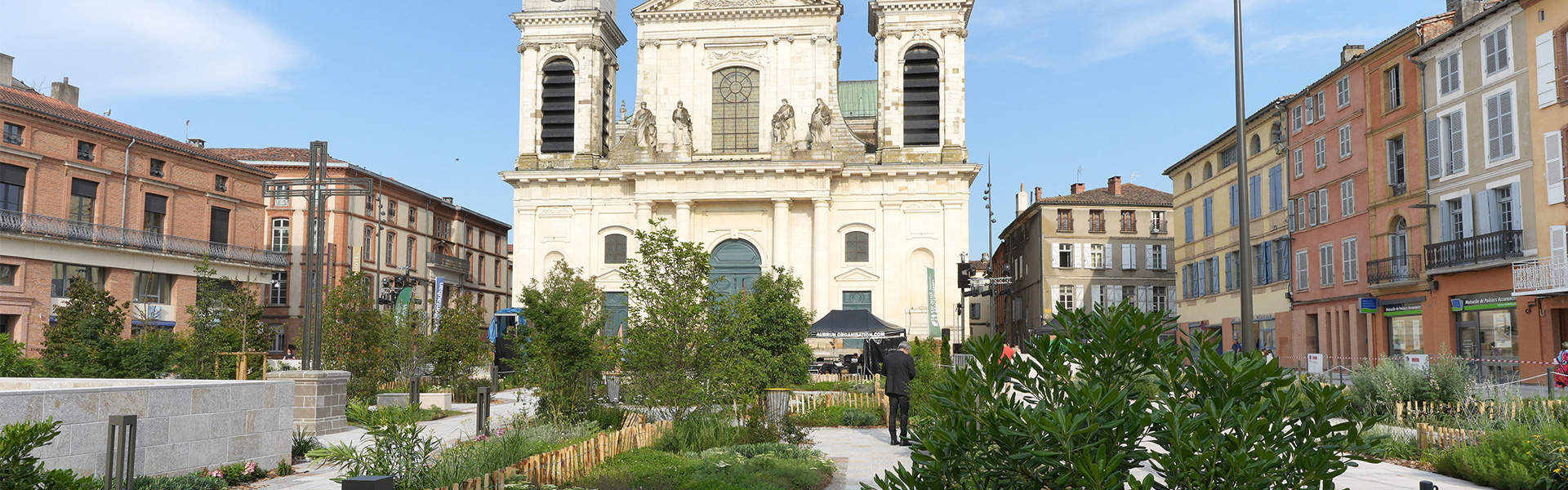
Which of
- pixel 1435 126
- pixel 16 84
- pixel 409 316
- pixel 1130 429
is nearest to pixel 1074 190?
pixel 1435 126

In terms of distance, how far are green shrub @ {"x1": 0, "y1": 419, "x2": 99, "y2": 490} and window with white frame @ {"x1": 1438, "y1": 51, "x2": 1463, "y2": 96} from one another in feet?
96.2

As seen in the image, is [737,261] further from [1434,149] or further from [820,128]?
[1434,149]

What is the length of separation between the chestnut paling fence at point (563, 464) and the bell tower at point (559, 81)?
34252 millimetres

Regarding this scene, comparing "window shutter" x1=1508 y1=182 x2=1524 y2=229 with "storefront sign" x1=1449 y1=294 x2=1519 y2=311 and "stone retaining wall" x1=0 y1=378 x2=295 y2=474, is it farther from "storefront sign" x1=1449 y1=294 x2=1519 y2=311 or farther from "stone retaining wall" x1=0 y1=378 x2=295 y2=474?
"stone retaining wall" x1=0 y1=378 x2=295 y2=474

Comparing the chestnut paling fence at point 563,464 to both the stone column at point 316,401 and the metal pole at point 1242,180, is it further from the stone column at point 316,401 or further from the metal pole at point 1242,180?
the metal pole at point 1242,180

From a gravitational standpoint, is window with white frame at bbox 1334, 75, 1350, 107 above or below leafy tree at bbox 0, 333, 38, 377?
above

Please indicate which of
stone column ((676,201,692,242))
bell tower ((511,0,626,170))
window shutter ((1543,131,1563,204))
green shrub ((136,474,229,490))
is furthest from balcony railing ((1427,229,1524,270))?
bell tower ((511,0,626,170))

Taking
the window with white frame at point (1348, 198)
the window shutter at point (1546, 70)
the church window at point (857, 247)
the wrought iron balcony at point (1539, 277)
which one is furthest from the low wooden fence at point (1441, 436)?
the church window at point (857, 247)

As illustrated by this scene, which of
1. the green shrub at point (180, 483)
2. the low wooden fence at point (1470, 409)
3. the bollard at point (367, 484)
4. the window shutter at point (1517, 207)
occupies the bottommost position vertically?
the green shrub at point (180, 483)

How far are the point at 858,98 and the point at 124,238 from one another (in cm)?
3777

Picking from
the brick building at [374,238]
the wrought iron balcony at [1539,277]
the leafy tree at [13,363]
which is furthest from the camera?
the brick building at [374,238]

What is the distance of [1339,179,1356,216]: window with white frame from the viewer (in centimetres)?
3044

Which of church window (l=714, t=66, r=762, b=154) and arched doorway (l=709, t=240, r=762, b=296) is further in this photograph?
church window (l=714, t=66, r=762, b=154)

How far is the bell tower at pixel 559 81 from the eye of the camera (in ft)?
143
